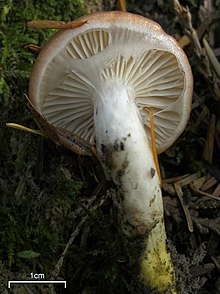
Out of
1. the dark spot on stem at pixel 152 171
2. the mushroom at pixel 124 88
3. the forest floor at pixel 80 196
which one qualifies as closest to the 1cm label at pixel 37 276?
the forest floor at pixel 80 196

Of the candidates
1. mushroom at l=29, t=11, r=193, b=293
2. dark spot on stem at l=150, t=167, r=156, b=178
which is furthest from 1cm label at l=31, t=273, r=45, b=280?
dark spot on stem at l=150, t=167, r=156, b=178

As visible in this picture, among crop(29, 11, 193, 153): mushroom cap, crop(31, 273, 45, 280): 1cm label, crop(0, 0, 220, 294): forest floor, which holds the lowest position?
crop(31, 273, 45, 280): 1cm label

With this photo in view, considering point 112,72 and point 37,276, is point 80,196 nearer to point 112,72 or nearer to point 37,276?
point 37,276

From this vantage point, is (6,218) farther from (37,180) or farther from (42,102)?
(42,102)

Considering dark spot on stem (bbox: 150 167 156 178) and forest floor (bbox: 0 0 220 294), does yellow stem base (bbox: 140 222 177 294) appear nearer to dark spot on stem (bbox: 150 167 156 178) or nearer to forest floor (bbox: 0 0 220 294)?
forest floor (bbox: 0 0 220 294)

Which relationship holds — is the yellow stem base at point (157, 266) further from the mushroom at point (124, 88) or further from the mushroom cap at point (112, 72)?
the mushroom cap at point (112, 72)

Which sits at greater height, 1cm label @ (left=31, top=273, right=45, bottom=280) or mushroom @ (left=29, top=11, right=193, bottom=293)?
mushroom @ (left=29, top=11, right=193, bottom=293)

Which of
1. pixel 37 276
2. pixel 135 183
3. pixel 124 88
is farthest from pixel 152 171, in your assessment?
pixel 37 276

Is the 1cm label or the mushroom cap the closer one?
the mushroom cap
